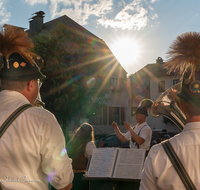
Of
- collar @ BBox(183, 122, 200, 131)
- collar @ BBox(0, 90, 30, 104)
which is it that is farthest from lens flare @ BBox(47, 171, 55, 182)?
collar @ BBox(183, 122, 200, 131)

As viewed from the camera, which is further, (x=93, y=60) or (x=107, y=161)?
(x=93, y=60)

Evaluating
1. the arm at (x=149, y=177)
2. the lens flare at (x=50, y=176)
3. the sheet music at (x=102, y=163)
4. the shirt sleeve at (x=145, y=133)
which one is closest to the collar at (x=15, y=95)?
the lens flare at (x=50, y=176)

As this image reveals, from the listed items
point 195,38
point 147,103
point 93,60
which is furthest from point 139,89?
point 195,38

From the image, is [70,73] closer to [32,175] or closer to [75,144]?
[75,144]

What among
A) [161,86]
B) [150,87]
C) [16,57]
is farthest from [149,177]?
[150,87]

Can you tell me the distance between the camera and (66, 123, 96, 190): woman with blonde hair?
4.38 meters

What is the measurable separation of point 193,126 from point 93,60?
48.6 ft

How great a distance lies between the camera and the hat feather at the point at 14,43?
206cm

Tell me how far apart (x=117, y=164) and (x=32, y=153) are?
1886 mm

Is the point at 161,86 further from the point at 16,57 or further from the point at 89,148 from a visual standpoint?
the point at 16,57

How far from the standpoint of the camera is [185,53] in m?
1.89

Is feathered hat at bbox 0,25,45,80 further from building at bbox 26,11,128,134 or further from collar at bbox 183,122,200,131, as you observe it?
building at bbox 26,11,128,134

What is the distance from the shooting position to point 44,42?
599 inches

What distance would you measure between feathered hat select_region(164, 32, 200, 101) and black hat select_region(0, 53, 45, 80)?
40.9 inches
